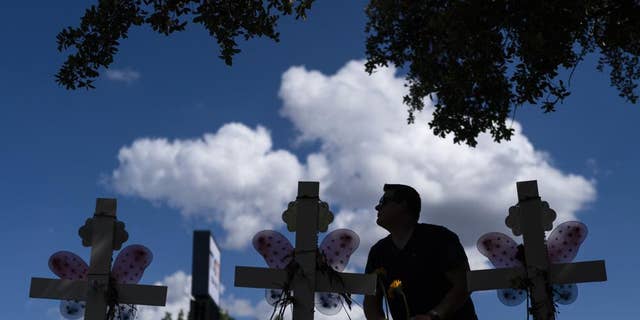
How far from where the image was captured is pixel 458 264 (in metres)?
4.80

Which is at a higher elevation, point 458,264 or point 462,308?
point 458,264

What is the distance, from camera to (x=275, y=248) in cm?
534

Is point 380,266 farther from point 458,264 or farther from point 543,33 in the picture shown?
point 543,33

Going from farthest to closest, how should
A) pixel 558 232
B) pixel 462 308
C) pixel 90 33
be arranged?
pixel 90 33
pixel 558 232
pixel 462 308

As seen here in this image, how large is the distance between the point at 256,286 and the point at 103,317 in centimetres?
132

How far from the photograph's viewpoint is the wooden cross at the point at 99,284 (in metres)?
5.43

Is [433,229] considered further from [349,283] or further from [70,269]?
[70,269]

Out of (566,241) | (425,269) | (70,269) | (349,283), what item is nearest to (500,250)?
(566,241)

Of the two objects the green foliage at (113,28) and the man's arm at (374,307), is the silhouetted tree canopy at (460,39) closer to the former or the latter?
the green foliage at (113,28)

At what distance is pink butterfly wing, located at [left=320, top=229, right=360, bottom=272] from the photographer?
5.32 m

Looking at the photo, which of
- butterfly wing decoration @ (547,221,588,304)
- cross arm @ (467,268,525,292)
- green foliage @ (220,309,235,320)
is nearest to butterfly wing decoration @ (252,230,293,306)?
cross arm @ (467,268,525,292)

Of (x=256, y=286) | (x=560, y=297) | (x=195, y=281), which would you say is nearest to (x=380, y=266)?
(x=256, y=286)

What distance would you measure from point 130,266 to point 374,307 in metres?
2.07

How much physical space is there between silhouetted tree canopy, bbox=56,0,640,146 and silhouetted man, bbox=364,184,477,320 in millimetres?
3655
